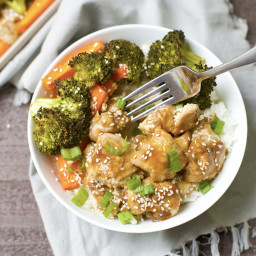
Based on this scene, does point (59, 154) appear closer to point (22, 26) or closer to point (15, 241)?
point (15, 241)

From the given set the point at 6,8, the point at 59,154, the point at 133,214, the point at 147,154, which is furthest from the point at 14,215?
the point at 6,8

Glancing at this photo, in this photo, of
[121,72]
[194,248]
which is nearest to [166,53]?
[121,72]

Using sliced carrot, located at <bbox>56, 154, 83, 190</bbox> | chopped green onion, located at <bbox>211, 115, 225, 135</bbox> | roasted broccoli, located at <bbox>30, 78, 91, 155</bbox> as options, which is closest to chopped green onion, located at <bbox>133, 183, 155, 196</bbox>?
sliced carrot, located at <bbox>56, 154, 83, 190</bbox>

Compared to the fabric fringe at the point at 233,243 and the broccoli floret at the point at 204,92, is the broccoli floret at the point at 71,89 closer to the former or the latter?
the broccoli floret at the point at 204,92

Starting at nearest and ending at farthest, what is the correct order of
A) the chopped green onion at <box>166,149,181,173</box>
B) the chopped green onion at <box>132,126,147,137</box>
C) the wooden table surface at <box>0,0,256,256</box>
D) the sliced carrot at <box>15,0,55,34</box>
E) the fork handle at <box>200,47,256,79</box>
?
1. the fork handle at <box>200,47,256,79</box>
2. the chopped green onion at <box>166,149,181,173</box>
3. the chopped green onion at <box>132,126,147,137</box>
4. the wooden table surface at <box>0,0,256,256</box>
5. the sliced carrot at <box>15,0,55,34</box>

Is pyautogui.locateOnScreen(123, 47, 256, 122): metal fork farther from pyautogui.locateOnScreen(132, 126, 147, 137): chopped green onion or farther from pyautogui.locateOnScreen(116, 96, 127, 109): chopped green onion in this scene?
pyautogui.locateOnScreen(132, 126, 147, 137): chopped green onion
